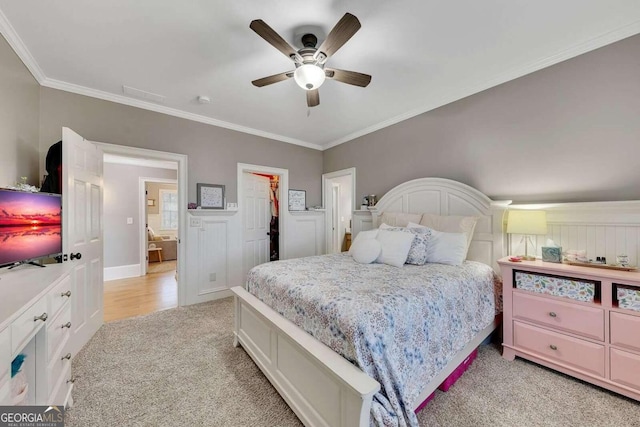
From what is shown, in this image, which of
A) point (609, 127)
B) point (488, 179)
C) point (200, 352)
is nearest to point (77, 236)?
point (200, 352)

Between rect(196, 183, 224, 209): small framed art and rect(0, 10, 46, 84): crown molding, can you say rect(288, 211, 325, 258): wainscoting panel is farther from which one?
rect(0, 10, 46, 84): crown molding

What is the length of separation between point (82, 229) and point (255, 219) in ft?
7.56

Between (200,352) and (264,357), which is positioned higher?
(264,357)

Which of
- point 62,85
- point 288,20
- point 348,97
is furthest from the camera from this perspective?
point 348,97

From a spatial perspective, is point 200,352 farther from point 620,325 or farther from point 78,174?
point 620,325

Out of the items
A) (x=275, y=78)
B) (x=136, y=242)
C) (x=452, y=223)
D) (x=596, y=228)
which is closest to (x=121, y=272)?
(x=136, y=242)

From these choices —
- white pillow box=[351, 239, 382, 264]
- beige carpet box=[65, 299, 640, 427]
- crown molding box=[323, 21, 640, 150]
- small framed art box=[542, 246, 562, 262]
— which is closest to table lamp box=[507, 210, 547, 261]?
small framed art box=[542, 246, 562, 262]

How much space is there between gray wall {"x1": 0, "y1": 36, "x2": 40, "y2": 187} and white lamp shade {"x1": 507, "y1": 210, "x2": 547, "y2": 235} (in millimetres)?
4123

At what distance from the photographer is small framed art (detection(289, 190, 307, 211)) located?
4477mm

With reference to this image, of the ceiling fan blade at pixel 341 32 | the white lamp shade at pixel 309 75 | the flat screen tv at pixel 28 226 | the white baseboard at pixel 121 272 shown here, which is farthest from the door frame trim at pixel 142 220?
the ceiling fan blade at pixel 341 32

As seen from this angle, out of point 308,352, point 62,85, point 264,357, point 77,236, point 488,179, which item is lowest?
point 264,357

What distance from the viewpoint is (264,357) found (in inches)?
74.2

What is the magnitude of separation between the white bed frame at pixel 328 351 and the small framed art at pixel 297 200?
219 cm

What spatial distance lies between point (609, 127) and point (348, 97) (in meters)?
2.35
